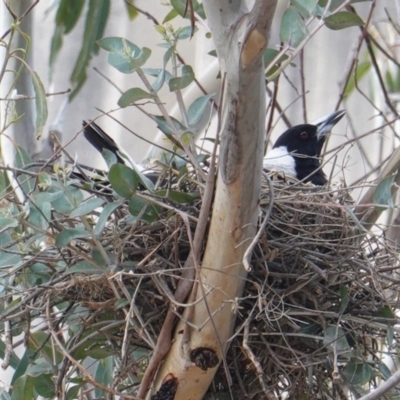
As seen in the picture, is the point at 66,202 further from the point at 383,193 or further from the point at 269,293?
the point at 383,193

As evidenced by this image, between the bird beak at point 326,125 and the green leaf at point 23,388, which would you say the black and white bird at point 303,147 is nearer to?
the bird beak at point 326,125

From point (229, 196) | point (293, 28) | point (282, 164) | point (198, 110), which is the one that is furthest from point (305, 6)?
point (282, 164)

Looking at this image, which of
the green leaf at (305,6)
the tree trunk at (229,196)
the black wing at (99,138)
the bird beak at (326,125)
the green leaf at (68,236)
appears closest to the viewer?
the tree trunk at (229,196)

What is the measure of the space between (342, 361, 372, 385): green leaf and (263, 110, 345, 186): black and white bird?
0.54m

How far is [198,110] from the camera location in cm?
90

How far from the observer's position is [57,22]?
133 cm

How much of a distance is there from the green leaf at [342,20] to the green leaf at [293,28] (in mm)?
32

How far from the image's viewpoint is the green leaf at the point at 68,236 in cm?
81

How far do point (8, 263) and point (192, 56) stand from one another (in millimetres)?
1994

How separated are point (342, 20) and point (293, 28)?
6 cm

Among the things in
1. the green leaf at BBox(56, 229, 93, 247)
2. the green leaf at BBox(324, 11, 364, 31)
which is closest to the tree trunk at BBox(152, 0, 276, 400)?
the green leaf at BBox(56, 229, 93, 247)

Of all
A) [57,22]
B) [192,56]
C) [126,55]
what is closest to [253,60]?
[126,55]

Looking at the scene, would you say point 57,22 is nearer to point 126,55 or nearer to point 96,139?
point 96,139

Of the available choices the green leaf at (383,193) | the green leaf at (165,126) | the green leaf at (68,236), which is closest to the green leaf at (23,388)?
the green leaf at (68,236)
